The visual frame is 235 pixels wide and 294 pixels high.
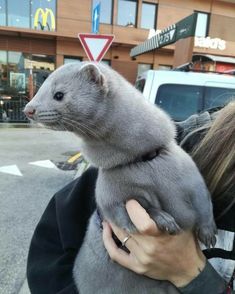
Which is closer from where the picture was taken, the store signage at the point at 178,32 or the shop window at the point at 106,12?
the store signage at the point at 178,32

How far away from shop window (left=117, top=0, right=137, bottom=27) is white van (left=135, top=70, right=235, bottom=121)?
38.6ft

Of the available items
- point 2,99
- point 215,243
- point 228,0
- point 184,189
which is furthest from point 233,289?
point 228,0

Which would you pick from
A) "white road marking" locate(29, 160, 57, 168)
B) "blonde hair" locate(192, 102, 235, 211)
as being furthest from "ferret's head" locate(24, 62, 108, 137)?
"white road marking" locate(29, 160, 57, 168)

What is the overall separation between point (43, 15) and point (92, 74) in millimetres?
15213

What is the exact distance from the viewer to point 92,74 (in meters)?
1.18

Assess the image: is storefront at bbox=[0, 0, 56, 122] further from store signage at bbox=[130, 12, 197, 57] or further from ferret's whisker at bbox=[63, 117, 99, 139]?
ferret's whisker at bbox=[63, 117, 99, 139]

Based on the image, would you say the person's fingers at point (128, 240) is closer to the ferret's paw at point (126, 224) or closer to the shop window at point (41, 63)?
the ferret's paw at point (126, 224)

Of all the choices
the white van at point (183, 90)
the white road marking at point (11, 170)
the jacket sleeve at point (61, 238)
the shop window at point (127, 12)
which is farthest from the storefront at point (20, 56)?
the jacket sleeve at point (61, 238)

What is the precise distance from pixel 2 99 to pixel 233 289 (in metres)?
14.7

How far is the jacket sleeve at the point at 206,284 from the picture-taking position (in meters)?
1.06

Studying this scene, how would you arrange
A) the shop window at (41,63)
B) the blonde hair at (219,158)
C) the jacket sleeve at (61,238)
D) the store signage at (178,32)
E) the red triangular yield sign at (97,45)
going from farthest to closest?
the shop window at (41,63) < the store signage at (178,32) < the red triangular yield sign at (97,45) < the jacket sleeve at (61,238) < the blonde hair at (219,158)

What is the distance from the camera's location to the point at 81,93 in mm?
1173

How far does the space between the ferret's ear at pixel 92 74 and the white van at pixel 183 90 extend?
373 cm

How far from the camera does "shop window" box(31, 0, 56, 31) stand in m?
14.9
